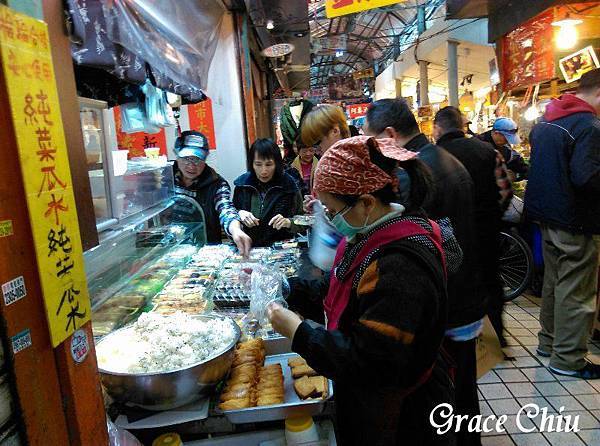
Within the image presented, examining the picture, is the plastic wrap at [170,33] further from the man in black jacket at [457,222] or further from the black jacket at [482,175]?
the black jacket at [482,175]

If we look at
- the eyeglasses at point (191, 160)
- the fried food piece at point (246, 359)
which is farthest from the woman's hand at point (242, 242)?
the fried food piece at point (246, 359)

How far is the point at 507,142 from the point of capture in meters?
6.82

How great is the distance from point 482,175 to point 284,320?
8.63ft

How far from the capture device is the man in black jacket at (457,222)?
2510 mm

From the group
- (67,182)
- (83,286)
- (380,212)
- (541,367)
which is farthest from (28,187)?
(541,367)

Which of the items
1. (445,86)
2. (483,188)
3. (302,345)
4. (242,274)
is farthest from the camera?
(445,86)

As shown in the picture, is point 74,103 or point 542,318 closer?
point 74,103

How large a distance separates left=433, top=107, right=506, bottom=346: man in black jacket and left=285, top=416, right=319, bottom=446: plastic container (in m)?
2.13

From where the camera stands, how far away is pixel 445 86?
19797 millimetres

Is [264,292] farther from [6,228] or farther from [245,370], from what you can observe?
[6,228]

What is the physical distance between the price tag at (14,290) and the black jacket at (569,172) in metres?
4.02

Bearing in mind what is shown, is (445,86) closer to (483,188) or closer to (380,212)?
(483,188)

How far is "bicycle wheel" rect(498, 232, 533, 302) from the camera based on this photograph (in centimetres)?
596

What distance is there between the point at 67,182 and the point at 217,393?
3.91 ft
